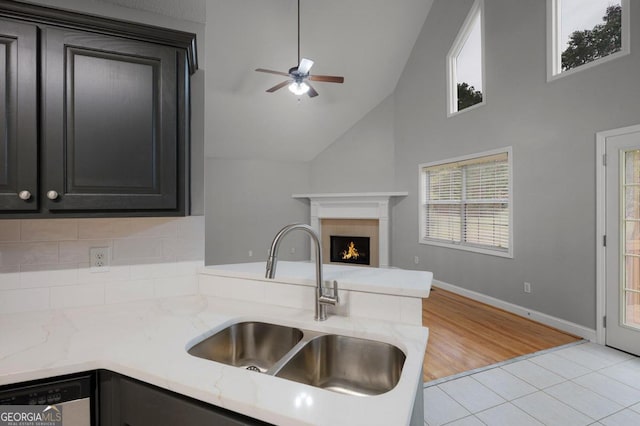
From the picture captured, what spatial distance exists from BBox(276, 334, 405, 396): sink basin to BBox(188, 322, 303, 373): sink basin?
0.39 ft

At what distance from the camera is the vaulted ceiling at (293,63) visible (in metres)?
4.14

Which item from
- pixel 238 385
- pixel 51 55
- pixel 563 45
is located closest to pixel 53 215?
pixel 51 55

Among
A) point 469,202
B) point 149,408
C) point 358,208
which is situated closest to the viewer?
point 149,408

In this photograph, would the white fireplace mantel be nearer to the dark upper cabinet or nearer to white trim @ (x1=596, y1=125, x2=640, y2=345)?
white trim @ (x1=596, y1=125, x2=640, y2=345)

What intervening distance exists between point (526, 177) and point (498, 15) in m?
2.13

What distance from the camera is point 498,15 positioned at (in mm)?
3932

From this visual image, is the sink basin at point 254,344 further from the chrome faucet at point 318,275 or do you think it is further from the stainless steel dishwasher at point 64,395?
the stainless steel dishwasher at point 64,395

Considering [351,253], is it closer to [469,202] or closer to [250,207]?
[250,207]

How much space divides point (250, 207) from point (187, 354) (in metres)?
5.70

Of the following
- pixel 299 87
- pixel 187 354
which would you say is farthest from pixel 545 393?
pixel 299 87

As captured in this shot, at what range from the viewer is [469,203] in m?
4.60

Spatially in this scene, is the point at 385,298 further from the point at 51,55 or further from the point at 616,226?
the point at 616,226

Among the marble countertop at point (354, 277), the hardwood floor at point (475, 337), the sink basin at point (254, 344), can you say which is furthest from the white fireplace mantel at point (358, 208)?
the sink basin at point (254, 344)

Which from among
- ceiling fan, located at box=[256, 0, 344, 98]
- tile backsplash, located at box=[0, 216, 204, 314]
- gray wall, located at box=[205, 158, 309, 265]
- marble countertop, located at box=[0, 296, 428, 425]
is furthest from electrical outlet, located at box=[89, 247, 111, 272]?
gray wall, located at box=[205, 158, 309, 265]
